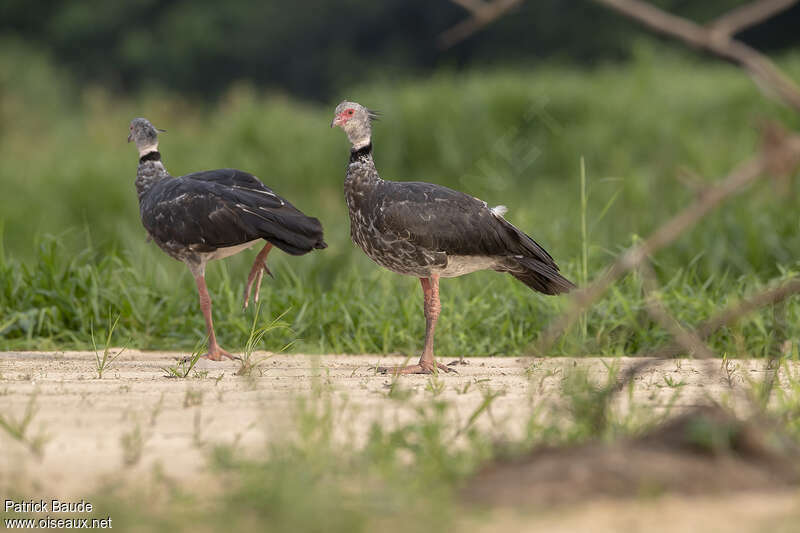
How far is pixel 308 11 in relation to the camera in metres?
26.8

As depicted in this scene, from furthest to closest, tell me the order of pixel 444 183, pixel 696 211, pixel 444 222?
pixel 444 183 < pixel 444 222 < pixel 696 211

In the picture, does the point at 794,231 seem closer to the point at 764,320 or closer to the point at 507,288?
the point at 764,320

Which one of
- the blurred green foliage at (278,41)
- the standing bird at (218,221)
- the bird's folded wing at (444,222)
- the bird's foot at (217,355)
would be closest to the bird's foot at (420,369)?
the bird's folded wing at (444,222)

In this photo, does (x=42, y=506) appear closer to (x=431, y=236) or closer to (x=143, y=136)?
(x=431, y=236)

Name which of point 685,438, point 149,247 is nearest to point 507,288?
point 149,247

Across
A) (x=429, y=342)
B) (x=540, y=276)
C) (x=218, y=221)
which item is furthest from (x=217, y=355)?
(x=540, y=276)

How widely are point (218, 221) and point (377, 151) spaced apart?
7857mm

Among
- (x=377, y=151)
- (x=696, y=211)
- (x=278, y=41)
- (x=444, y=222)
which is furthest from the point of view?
(x=278, y=41)

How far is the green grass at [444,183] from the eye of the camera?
5730mm

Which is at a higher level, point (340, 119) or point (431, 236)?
point (340, 119)

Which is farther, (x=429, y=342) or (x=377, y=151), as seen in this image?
(x=377, y=151)

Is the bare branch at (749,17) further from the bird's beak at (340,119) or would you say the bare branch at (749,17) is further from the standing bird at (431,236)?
the bird's beak at (340,119)

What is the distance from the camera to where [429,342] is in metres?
4.87

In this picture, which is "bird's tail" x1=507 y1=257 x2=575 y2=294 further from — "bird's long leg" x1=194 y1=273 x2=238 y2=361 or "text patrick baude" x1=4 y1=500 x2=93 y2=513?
"text patrick baude" x1=4 y1=500 x2=93 y2=513
